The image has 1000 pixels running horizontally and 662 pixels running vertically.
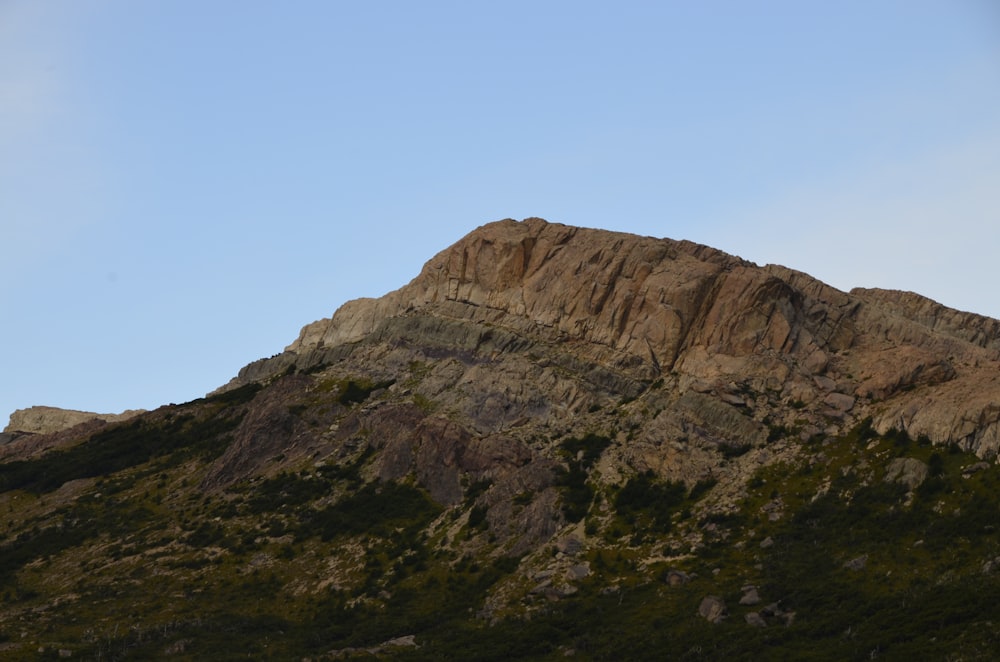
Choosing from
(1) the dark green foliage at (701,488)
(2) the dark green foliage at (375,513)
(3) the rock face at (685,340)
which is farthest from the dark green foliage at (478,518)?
(1) the dark green foliage at (701,488)

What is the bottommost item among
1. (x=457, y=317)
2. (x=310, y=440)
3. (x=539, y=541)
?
(x=539, y=541)

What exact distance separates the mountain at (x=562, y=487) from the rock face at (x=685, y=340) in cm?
33

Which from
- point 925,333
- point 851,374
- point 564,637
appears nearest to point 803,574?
point 564,637

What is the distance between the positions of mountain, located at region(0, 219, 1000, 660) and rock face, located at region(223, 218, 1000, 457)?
330 millimetres

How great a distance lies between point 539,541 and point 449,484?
16.0m

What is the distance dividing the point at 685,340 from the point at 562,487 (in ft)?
87.3

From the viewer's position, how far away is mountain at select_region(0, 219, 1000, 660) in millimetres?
96812

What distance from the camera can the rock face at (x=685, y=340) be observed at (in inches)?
4705

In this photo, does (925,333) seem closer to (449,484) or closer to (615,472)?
(615,472)

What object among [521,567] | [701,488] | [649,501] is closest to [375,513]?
[521,567]

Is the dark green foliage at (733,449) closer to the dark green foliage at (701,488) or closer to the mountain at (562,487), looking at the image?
the mountain at (562,487)

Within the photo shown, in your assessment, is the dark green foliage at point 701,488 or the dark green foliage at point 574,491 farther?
the dark green foliage at point 574,491

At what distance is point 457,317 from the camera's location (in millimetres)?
149500

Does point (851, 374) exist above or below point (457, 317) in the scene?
below
